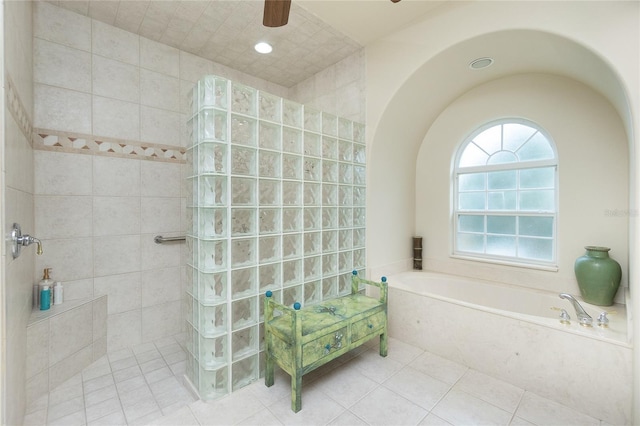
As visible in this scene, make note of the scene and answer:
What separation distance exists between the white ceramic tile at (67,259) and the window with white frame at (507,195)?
11.1 ft

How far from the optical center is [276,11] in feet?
4.28

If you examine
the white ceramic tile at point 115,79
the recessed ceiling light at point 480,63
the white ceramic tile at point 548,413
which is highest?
the recessed ceiling light at point 480,63

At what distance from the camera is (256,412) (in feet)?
5.50

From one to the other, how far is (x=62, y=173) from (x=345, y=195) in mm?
2170

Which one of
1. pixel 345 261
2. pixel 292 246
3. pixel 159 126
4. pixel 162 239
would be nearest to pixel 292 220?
pixel 292 246

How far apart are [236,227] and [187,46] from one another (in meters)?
1.88

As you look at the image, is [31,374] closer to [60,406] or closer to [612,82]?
[60,406]

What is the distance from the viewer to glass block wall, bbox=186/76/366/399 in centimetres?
175

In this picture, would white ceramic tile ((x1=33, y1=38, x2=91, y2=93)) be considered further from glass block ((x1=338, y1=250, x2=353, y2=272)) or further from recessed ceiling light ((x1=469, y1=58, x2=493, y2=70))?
recessed ceiling light ((x1=469, y1=58, x2=493, y2=70))

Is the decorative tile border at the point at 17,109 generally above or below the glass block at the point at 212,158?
above

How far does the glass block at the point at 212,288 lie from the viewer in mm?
1752

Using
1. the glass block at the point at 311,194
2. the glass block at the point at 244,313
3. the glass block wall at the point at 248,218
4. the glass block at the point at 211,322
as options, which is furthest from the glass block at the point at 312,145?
the glass block at the point at 211,322

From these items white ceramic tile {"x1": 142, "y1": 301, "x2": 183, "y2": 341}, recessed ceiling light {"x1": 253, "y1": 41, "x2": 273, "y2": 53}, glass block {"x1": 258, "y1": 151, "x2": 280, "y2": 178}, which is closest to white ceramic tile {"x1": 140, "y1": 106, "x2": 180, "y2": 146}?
recessed ceiling light {"x1": 253, "y1": 41, "x2": 273, "y2": 53}

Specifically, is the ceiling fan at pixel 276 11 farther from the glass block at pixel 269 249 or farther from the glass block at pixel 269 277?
the glass block at pixel 269 277
